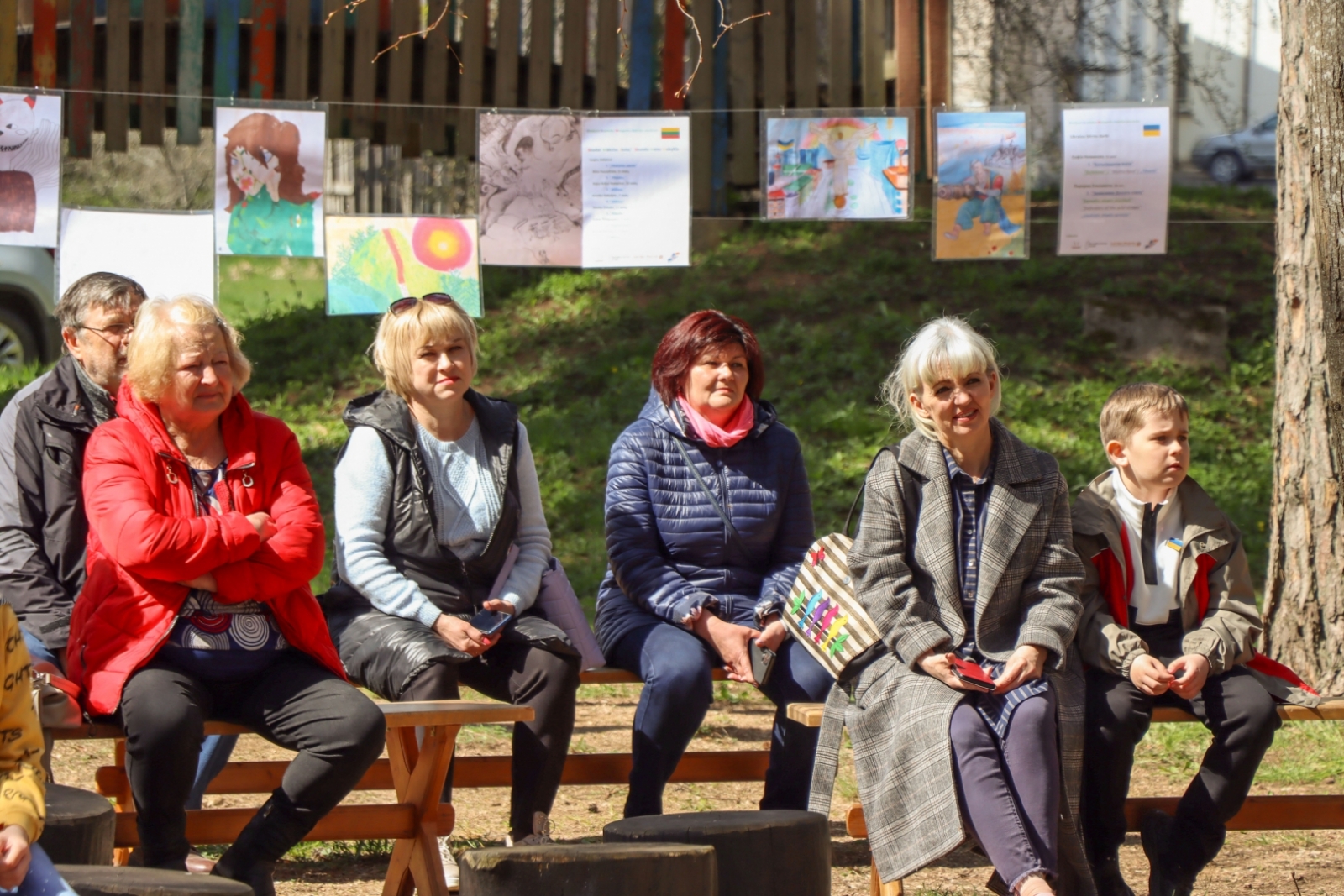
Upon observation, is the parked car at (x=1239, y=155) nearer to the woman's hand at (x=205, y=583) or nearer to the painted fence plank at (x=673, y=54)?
the painted fence plank at (x=673, y=54)

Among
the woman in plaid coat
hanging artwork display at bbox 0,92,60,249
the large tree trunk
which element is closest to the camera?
the woman in plaid coat

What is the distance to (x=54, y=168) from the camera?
589 cm

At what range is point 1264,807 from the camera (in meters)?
3.87

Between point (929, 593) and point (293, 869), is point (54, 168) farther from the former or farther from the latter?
point (929, 593)

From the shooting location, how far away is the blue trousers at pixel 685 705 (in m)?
3.95

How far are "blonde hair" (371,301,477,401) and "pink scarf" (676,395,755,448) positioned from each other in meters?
0.68

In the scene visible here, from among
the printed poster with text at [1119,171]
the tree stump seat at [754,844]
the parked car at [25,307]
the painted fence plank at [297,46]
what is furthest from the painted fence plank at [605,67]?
the tree stump seat at [754,844]

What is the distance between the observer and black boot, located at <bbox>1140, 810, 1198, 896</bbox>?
146 inches

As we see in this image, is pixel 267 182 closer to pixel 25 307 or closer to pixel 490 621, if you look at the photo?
pixel 490 621

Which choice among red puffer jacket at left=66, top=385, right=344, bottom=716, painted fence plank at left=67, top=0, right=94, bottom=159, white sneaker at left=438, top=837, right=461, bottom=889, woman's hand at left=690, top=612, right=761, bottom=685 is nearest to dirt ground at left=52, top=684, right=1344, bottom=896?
white sneaker at left=438, top=837, right=461, bottom=889

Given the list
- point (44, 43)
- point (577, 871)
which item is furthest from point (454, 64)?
point (577, 871)

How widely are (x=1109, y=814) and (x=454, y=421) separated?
212cm

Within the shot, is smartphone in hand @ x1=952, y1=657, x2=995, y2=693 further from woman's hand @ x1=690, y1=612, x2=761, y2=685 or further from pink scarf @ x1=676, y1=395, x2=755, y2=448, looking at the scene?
pink scarf @ x1=676, y1=395, x2=755, y2=448

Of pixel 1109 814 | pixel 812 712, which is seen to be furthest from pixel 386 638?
pixel 1109 814
